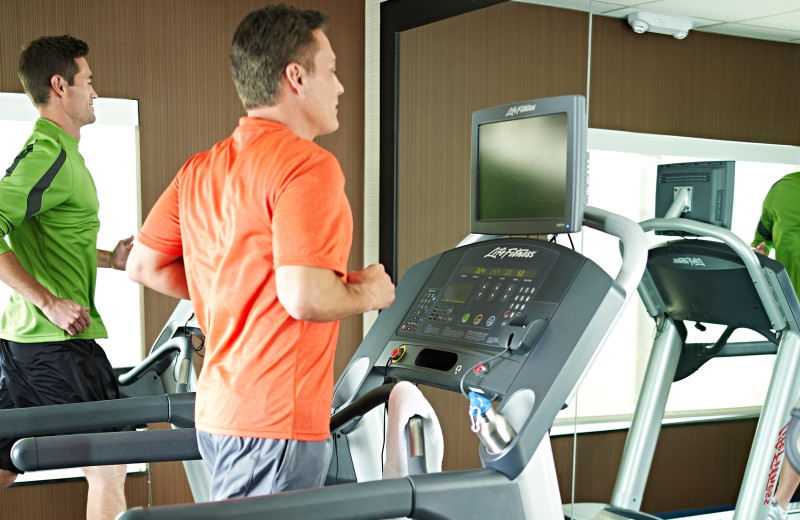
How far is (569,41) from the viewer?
2.76 m

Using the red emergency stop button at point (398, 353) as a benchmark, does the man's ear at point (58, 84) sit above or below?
above

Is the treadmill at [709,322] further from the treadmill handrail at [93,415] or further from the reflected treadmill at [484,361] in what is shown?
the treadmill handrail at [93,415]

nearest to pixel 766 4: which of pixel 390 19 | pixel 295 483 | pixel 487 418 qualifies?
pixel 487 418

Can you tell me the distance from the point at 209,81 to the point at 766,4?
230 cm

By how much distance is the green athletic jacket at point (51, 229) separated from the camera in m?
2.40

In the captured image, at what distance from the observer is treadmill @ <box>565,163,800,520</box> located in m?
Answer: 2.06

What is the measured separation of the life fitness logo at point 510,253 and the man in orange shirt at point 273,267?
0.34 metres

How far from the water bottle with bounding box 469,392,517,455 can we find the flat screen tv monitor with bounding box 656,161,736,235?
108 centimetres

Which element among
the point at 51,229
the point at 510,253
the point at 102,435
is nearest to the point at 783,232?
the point at 510,253

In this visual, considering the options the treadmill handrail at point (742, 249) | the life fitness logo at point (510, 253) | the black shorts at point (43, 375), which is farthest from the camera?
the black shorts at point (43, 375)

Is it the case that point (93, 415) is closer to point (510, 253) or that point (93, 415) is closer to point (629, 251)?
point (510, 253)

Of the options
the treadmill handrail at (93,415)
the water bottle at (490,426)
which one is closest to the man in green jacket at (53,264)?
the treadmill handrail at (93,415)

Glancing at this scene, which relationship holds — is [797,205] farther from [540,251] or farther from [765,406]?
[540,251]

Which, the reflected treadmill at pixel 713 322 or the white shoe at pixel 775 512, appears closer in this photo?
the reflected treadmill at pixel 713 322
